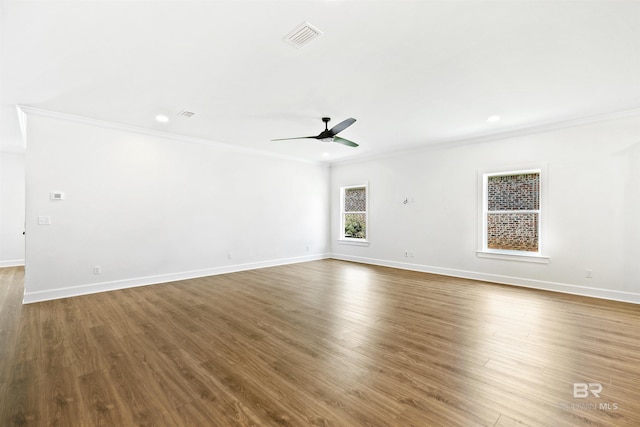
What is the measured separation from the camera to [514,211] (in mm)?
5062

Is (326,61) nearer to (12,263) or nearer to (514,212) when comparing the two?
(514,212)

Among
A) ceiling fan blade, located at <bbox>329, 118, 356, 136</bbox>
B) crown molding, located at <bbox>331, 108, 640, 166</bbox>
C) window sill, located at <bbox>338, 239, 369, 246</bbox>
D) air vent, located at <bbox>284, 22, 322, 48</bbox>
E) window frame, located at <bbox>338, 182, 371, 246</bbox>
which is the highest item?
air vent, located at <bbox>284, 22, 322, 48</bbox>

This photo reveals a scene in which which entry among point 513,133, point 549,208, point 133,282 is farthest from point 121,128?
point 549,208

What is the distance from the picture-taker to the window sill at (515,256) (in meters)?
4.71

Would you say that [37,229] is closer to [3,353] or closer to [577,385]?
[3,353]

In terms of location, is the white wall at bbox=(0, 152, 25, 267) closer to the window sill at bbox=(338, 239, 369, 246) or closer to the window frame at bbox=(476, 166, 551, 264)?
the window sill at bbox=(338, 239, 369, 246)

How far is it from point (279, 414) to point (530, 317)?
127 inches

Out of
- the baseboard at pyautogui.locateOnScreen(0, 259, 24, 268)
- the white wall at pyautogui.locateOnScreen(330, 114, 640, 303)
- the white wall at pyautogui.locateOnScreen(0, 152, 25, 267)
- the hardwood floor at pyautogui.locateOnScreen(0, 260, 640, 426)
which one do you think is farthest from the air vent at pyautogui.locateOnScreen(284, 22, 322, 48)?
the baseboard at pyautogui.locateOnScreen(0, 259, 24, 268)

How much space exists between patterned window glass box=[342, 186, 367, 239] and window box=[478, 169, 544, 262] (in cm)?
288

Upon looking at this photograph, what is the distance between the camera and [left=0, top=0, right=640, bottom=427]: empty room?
6.56 feet

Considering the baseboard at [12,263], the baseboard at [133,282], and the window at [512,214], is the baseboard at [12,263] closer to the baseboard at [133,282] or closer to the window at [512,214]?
the baseboard at [133,282]

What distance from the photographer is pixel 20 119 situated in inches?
172

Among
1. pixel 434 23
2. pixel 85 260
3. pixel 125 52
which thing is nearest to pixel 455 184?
pixel 434 23

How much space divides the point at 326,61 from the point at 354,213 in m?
5.31
